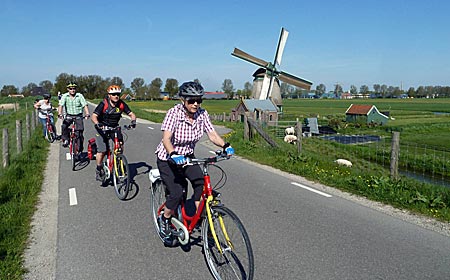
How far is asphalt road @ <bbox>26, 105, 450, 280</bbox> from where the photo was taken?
415 centimetres

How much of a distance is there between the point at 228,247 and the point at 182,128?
1.40 meters

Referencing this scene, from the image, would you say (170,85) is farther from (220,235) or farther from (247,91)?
(220,235)

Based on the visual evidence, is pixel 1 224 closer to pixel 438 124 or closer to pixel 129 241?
pixel 129 241

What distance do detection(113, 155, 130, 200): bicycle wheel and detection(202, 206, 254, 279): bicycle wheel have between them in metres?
3.13

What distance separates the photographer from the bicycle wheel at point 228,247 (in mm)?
3564

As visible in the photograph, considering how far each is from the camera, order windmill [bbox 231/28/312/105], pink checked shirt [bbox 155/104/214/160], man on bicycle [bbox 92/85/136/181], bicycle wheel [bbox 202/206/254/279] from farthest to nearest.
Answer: windmill [bbox 231/28/312/105] → man on bicycle [bbox 92/85/136/181] → pink checked shirt [bbox 155/104/214/160] → bicycle wheel [bbox 202/206/254/279]

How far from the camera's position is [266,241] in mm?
4938

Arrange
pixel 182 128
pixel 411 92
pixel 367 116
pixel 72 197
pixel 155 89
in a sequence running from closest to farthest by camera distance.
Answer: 1. pixel 182 128
2. pixel 72 197
3. pixel 367 116
4. pixel 155 89
5. pixel 411 92

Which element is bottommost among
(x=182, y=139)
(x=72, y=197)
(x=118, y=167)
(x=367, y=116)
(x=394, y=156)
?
(x=72, y=197)

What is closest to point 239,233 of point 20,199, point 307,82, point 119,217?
point 119,217

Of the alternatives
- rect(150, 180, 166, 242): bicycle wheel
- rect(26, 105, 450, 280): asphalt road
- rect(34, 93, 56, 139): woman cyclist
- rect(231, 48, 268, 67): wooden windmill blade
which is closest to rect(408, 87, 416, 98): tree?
rect(231, 48, 268, 67): wooden windmill blade

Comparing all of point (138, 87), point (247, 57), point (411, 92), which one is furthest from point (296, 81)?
point (411, 92)

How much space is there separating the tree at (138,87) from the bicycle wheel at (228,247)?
118 metres

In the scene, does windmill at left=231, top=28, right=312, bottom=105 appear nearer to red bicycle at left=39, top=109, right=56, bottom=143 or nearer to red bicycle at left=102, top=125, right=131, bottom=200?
red bicycle at left=39, top=109, right=56, bottom=143
